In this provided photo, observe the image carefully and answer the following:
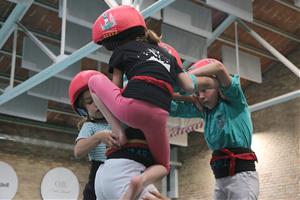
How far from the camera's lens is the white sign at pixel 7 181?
1139 centimetres

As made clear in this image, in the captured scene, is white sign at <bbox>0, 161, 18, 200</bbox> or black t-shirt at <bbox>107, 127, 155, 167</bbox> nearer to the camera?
black t-shirt at <bbox>107, 127, 155, 167</bbox>

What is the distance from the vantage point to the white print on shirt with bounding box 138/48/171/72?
2223 mm

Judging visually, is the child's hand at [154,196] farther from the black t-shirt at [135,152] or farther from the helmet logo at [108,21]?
the helmet logo at [108,21]

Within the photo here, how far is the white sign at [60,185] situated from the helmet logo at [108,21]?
10.2m

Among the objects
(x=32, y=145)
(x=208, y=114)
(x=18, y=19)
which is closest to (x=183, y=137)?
(x=32, y=145)

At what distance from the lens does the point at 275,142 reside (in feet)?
37.6

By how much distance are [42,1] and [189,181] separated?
689cm

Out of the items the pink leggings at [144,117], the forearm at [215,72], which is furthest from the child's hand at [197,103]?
the pink leggings at [144,117]

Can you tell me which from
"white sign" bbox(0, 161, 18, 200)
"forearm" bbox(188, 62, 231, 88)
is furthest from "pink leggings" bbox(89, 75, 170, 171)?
"white sign" bbox(0, 161, 18, 200)

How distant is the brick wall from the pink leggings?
30.7ft

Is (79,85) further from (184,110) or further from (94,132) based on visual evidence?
(184,110)

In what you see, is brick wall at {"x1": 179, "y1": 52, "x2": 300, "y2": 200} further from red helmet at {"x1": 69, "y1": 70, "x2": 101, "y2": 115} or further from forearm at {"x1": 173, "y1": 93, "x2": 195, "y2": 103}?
red helmet at {"x1": 69, "y1": 70, "x2": 101, "y2": 115}

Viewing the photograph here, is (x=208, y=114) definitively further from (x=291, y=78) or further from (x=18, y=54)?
(x=291, y=78)

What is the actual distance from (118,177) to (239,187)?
104cm
